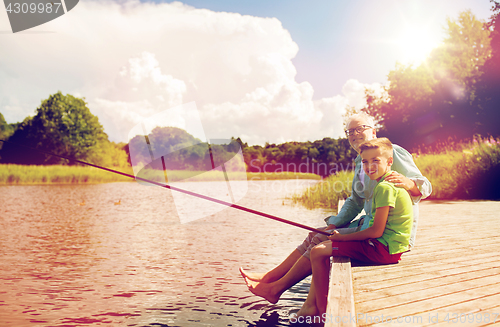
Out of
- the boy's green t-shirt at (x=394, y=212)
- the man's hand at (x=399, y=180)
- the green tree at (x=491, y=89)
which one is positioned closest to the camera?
the boy's green t-shirt at (x=394, y=212)

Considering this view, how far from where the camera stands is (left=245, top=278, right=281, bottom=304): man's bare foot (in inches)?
127

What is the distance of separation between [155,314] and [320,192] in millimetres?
9735

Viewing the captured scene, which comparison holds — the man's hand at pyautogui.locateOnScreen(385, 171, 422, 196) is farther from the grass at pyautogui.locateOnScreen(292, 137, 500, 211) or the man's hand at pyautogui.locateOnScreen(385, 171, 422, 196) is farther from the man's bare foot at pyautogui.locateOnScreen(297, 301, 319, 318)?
the grass at pyautogui.locateOnScreen(292, 137, 500, 211)

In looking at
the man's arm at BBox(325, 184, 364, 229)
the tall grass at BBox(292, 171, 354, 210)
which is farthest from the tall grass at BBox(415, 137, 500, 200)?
the man's arm at BBox(325, 184, 364, 229)

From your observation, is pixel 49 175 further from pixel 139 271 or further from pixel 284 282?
pixel 284 282

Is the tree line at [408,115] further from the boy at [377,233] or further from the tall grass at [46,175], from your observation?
the boy at [377,233]

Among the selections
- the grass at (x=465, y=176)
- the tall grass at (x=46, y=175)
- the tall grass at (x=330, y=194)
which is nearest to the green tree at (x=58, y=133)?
the tall grass at (x=46, y=175)

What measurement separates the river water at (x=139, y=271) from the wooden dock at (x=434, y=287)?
1.23m

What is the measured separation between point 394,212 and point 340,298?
0.80 meters

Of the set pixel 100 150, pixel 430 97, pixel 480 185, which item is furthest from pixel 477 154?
pixel 100 150

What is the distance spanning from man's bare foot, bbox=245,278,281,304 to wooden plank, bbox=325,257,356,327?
2.57 ft

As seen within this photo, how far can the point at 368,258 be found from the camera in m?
2.78

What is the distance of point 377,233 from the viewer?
2529mm

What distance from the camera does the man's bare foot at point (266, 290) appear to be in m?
3.23
